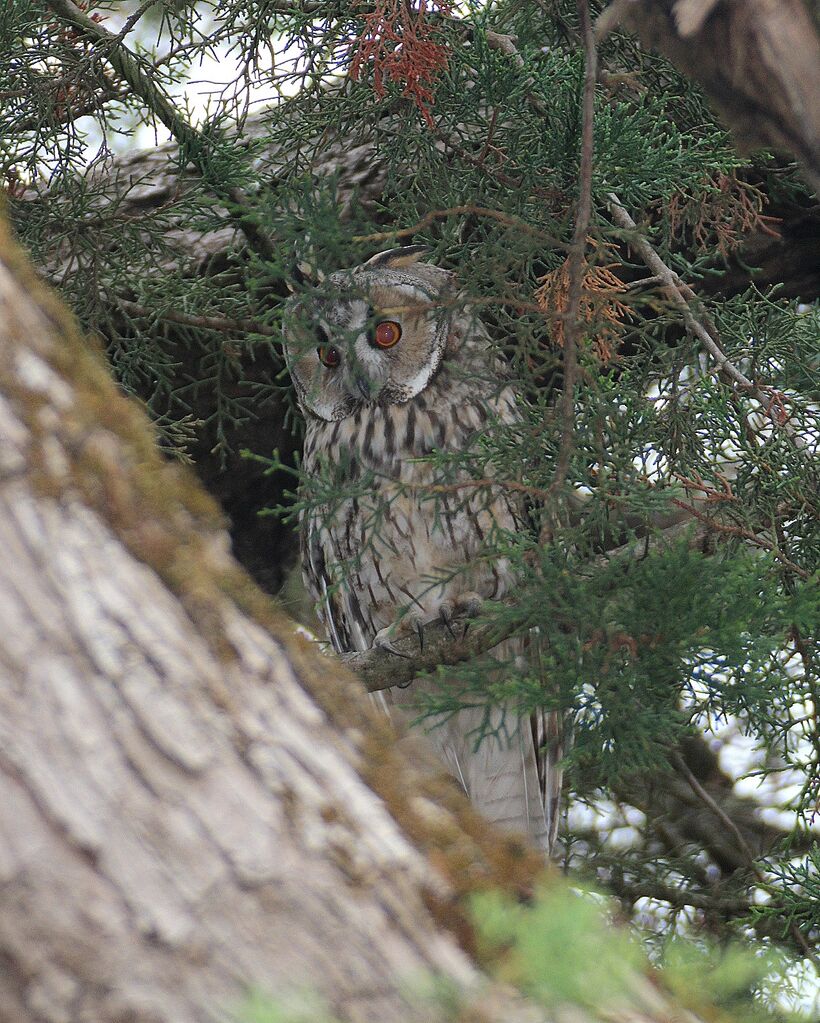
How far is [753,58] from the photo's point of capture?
1.20m

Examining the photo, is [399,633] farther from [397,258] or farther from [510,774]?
[397,258]

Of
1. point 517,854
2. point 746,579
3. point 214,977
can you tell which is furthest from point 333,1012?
point 746,579

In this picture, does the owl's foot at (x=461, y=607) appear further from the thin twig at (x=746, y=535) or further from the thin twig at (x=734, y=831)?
the thin twig at (x=746, y=535)

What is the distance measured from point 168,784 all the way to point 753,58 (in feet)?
3.22

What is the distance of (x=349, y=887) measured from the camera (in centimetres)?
84

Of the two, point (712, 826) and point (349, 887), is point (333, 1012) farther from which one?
point (712, 826)

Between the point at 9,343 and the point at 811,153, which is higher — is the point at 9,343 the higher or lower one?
the higher one

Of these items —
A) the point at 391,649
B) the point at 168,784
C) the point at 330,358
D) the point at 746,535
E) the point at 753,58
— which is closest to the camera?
the point at 168,784

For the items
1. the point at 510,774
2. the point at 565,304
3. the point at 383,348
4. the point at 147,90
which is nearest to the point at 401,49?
the point at 565,304

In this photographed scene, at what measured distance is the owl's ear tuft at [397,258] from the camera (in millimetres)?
2529

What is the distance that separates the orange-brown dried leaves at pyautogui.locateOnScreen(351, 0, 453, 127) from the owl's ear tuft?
29.4 inches

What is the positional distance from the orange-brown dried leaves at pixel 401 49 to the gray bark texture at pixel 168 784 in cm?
92

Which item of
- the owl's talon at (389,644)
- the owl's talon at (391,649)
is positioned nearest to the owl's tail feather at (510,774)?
the owl's talon at (389,644)

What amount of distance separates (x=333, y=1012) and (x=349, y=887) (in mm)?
93
